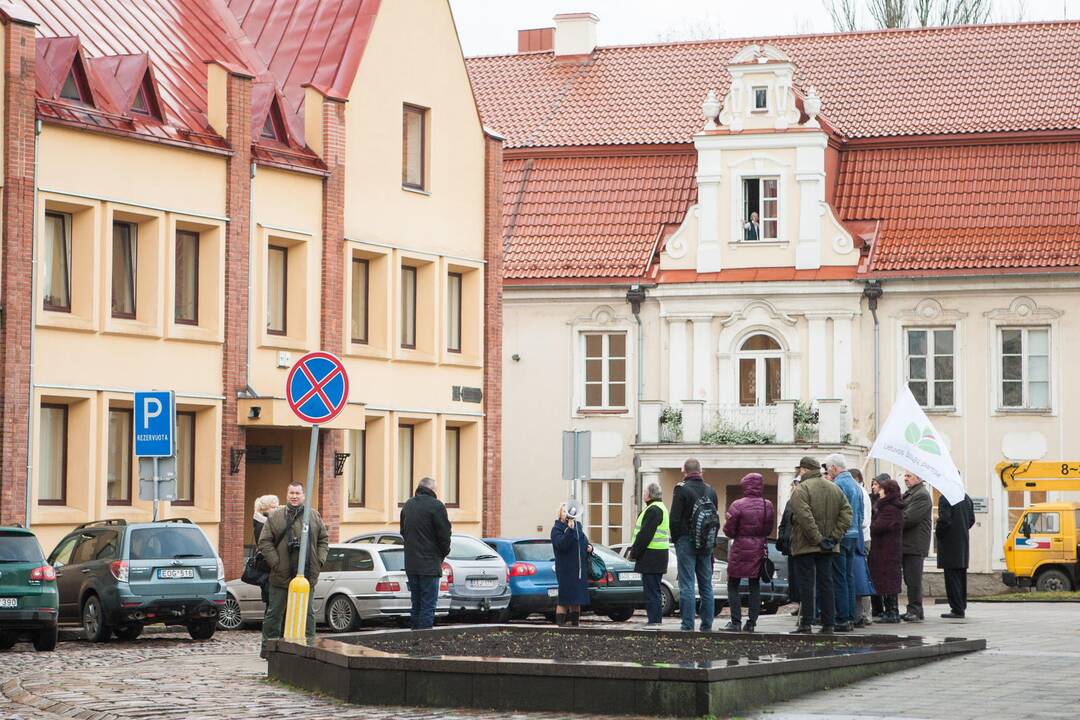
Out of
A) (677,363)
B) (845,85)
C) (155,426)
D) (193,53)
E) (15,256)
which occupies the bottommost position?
(155,426)

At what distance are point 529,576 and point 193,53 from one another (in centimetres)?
1211

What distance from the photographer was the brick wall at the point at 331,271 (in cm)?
3466

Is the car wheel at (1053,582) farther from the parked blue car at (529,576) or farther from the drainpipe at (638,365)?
the parked blue car at (529,576)

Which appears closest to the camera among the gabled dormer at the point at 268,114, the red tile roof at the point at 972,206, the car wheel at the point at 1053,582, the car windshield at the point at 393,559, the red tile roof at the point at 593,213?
the car windshield at the point at 393,559

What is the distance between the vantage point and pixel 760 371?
4712cm

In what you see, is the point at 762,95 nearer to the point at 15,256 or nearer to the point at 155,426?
the point at 15,256

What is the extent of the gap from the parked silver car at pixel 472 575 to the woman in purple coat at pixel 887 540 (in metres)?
6.46

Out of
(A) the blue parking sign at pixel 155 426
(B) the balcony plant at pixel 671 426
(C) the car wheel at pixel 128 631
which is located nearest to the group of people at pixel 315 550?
(C) the car wheel at pixel 128 631

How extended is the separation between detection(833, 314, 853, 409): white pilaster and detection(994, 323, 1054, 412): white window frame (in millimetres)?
3315

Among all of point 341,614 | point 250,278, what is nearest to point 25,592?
point 341,614

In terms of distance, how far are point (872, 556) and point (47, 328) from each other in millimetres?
13059

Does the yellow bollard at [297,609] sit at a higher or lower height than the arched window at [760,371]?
lower

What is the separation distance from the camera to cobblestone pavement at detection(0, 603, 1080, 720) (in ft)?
46.0

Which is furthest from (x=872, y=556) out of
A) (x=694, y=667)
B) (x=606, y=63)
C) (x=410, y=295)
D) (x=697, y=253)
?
(x=606, y=63)
